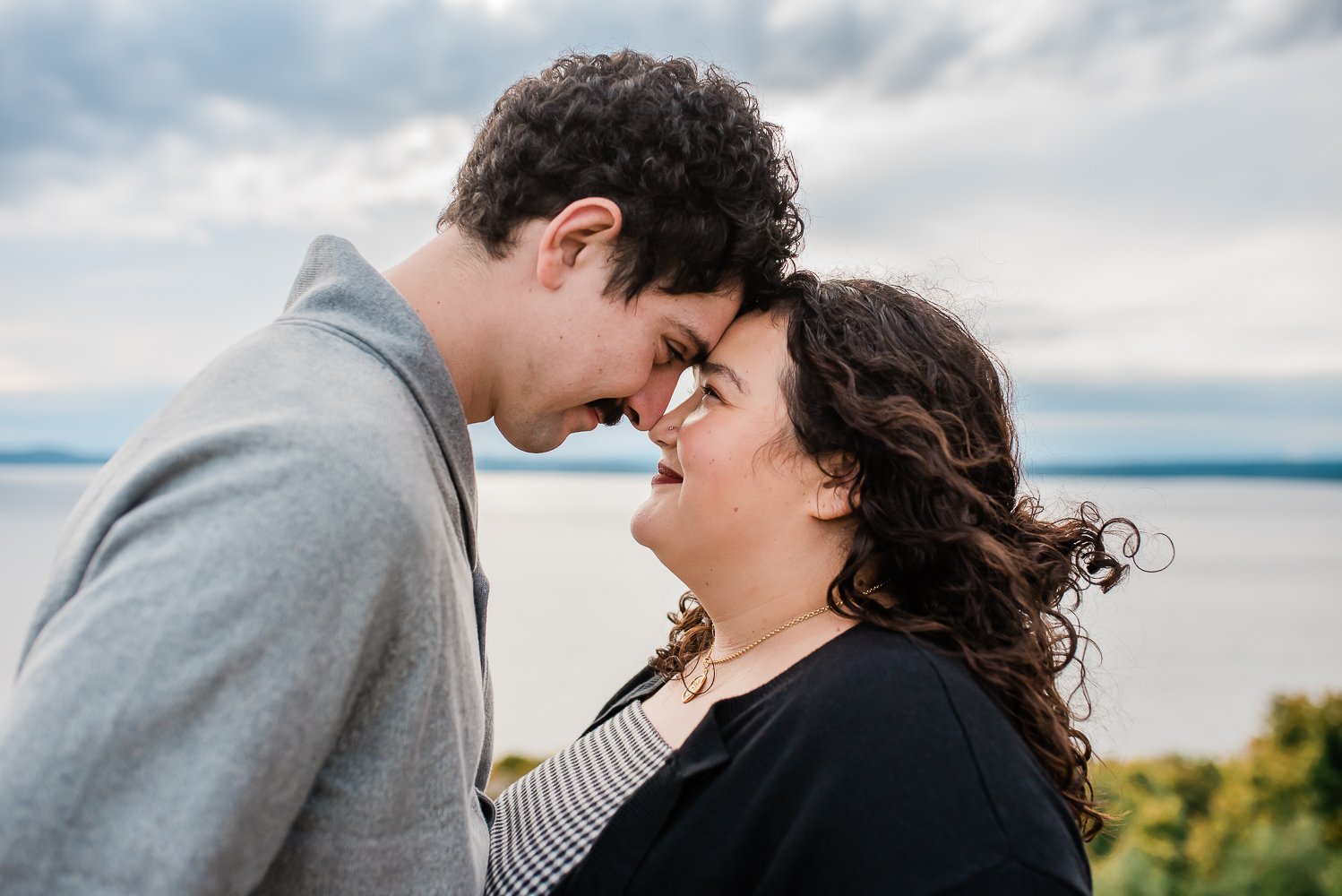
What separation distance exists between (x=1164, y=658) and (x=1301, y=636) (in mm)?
3947

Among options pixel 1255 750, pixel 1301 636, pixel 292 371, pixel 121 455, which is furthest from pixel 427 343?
pixel 1301 636

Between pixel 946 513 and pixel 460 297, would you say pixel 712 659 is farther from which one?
pixel 460 297

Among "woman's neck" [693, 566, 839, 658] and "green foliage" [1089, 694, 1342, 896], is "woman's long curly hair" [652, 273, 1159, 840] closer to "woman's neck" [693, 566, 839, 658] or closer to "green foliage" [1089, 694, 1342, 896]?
"woman's neck" [693, 566, 839, 658]

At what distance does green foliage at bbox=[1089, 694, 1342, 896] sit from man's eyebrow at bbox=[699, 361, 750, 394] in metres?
2.42

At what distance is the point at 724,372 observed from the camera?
81.8 inches

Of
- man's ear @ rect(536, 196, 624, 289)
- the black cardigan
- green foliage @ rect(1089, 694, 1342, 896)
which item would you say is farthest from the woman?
green foliage @ rect(1089, 694, 1342, 896)

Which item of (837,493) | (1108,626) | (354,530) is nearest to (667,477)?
(837,493)

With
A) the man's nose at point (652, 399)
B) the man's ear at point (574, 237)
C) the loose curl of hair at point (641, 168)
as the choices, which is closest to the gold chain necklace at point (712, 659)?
the man's nose at point (652, 399)

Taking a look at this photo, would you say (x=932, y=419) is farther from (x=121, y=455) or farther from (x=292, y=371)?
(x=121, y=455)

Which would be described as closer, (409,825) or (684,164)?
(409,825)

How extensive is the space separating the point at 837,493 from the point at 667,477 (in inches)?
16.3

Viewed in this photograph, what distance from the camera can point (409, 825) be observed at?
4.42 ft

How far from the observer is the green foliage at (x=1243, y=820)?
3717mm

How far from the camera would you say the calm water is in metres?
7.90
